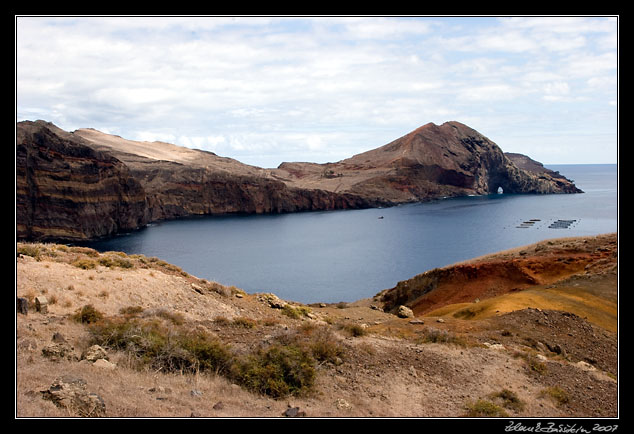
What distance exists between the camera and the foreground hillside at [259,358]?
9.45 m

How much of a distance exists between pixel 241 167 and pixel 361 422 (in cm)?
15160

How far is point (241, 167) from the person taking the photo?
155 metres

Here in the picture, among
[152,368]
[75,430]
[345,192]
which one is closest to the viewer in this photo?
[75,430]

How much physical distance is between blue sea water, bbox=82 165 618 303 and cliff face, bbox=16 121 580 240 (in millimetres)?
7742

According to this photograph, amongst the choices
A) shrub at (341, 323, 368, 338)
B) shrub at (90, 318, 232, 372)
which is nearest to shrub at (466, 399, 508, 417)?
shrub at (341, 323, 368, 338)

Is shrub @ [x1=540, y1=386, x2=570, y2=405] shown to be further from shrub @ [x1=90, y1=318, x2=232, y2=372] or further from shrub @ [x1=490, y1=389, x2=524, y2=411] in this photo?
shrub @ [x1=90, y1=318, x2=232, y2=372]

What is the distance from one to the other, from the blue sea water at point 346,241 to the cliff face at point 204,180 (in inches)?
305

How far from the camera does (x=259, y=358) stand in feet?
37.2

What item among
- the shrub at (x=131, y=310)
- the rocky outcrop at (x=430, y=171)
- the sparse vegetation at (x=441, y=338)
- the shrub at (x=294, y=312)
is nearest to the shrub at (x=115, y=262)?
the shrub at (x=131, y=310)

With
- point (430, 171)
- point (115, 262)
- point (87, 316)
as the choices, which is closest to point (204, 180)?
point (430, 171)

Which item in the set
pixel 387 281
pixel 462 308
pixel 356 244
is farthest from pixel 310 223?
pixel 462 308

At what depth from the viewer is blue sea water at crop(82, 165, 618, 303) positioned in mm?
52969

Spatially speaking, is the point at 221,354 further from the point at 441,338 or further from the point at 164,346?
the point at 441,338

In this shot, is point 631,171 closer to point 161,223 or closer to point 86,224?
point 86,224
